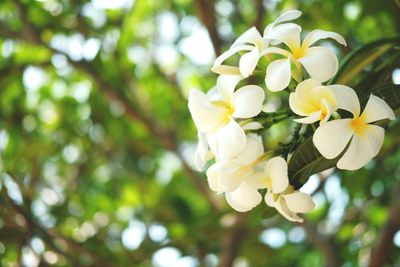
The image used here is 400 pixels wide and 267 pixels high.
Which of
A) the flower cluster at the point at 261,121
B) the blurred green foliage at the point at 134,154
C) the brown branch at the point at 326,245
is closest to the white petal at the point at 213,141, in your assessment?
the flower cluster at the point at 261,121

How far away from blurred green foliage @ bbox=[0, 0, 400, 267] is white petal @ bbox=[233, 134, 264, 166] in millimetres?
423

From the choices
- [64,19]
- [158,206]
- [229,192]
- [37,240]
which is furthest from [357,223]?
[229,192]

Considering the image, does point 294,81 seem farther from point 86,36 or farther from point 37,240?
point 86,36

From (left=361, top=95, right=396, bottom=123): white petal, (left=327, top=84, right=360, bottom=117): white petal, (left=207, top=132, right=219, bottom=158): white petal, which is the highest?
(left=327, top=84, right=360, bottom=117): white petal

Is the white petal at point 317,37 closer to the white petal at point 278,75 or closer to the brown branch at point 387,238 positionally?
the white petal at point 278,75

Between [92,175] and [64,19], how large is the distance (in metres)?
0.65

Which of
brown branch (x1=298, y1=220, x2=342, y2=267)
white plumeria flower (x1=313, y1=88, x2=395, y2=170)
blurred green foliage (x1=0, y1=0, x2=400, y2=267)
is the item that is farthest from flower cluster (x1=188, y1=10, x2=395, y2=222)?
brown branch (x1=298, y1=220, x2=342, y2=267)

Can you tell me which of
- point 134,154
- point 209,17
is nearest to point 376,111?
point 209,17

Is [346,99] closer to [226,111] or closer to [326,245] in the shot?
[226,111]

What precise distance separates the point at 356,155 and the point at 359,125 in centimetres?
3

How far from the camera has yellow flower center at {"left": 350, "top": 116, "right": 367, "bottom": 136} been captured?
0.53 metres

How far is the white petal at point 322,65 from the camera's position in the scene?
1.71ft

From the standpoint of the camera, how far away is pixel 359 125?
0.53m

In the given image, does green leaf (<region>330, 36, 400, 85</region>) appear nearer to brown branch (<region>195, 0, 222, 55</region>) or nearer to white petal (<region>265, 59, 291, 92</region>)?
white petal (<region>265, 59, 291, 92</region>)
